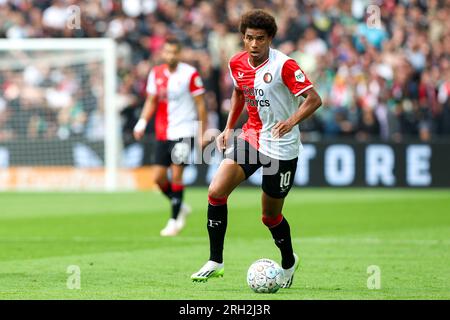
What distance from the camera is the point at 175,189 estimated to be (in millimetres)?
13680

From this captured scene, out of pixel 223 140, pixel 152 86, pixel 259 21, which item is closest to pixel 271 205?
pixel 223 140

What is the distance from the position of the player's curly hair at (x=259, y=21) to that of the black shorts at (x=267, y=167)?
0.95 m

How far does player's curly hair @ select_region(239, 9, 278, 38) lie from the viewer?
8398mm

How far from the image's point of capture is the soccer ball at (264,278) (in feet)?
26.9

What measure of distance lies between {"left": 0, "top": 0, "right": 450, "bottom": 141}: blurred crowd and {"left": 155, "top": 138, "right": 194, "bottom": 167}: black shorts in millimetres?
8045

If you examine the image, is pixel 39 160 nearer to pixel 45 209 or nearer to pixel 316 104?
pixel 45 209

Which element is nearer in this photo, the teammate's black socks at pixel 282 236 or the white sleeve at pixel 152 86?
the teammate's black socks at pixel 282 236

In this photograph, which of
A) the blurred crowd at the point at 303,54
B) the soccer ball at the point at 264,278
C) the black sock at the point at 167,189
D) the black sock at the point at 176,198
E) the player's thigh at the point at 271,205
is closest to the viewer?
the soccer ball at the point at 264,278

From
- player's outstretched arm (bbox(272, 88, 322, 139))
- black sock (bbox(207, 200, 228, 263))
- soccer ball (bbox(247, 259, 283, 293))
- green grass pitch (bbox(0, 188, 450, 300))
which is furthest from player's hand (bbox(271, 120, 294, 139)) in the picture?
green grass pitch (bbox(0, 188, 450, 300))

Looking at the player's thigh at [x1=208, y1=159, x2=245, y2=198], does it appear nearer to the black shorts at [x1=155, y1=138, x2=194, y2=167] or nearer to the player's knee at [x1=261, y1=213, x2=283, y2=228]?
the player's knee at [x1=261, y1=213, x2=283, y2=228]

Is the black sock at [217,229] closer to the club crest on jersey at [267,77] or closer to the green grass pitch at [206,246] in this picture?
the green grass pitch at [206,246]

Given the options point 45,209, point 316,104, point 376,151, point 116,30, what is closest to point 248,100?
point 316,104

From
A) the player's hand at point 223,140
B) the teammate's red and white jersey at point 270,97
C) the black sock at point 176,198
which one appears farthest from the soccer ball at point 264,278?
the black sock at point 176,198
